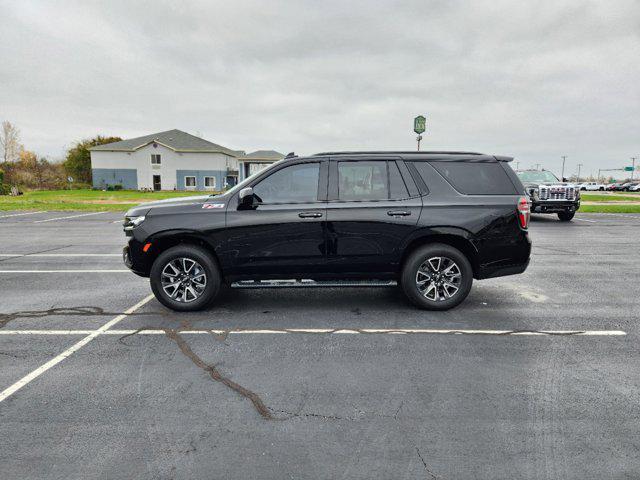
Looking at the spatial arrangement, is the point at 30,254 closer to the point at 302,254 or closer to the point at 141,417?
the point at 302,254

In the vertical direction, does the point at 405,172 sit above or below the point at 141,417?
above

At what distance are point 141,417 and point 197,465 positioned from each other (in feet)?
2.53

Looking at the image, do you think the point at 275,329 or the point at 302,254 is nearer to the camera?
the point at 275,329

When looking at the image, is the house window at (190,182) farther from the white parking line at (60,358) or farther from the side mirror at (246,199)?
the side mirror at (246,199)

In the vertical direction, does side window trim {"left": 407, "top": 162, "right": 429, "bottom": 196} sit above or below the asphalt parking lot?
above

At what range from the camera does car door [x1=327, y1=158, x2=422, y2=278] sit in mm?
5555

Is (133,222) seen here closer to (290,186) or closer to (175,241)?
(175,241)

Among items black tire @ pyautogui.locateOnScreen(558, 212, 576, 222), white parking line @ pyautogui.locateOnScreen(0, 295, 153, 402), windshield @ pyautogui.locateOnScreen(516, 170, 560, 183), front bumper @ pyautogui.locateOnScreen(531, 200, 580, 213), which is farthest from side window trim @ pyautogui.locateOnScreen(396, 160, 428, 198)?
windshield @ pyautogui.locateOnScreen(516, 170, 560, 183)

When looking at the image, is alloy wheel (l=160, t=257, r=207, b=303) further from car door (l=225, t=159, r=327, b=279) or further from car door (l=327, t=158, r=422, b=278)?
car door (l=327, t=158, r=422, b=278)

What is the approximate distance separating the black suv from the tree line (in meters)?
56.3

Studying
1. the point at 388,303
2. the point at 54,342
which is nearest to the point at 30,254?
the point at 54,342

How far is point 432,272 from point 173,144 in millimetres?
59331

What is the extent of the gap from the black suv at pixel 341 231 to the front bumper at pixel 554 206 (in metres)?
13.3

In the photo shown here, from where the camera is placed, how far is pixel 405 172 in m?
5.73
